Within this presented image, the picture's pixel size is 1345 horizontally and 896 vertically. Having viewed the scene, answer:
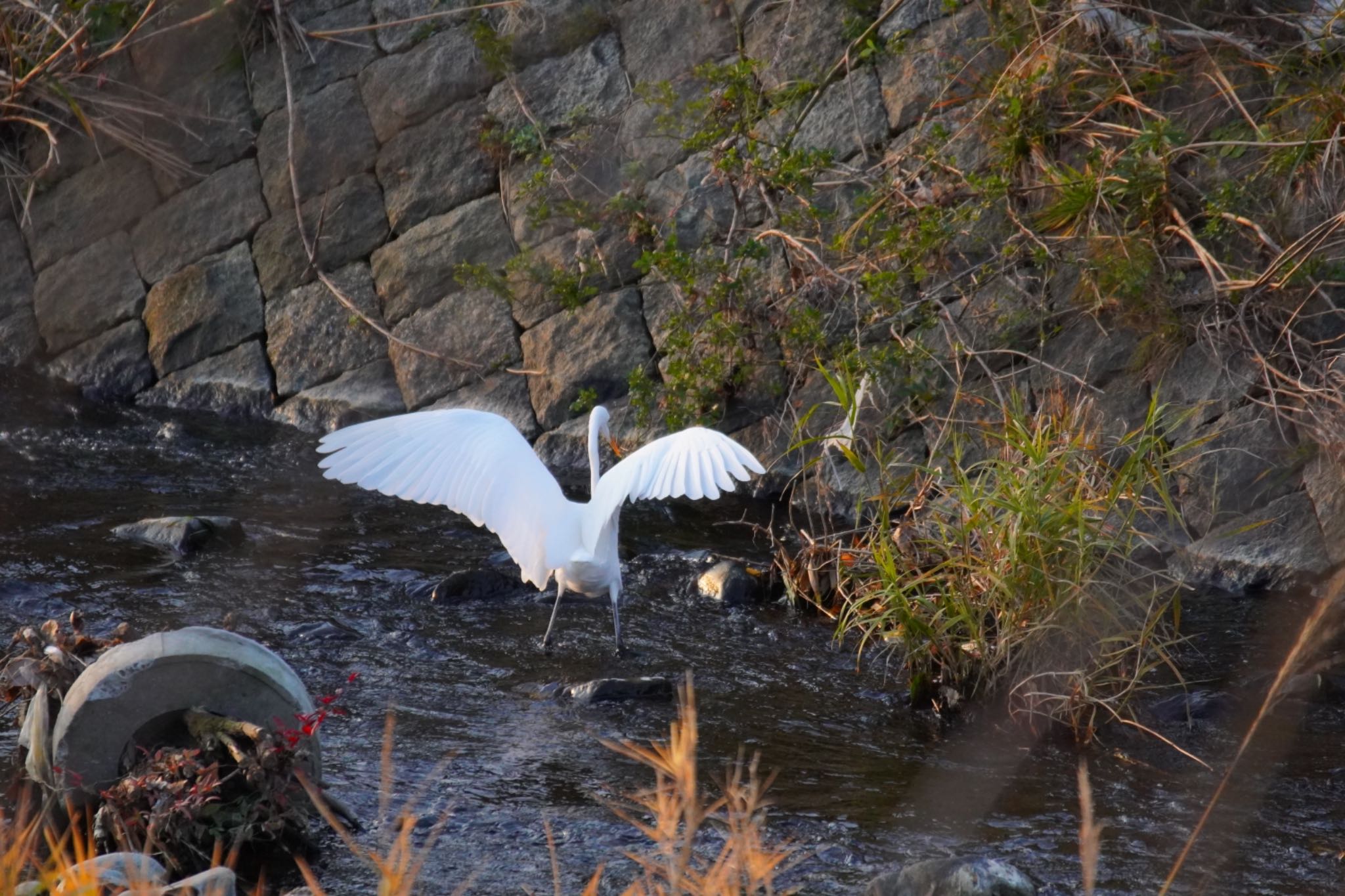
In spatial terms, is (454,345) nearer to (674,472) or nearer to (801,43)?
(801,43)

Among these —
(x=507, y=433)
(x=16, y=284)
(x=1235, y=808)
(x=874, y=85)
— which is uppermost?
(x=874, y=85)

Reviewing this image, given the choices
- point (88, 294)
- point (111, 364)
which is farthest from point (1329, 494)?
point (88, 294)

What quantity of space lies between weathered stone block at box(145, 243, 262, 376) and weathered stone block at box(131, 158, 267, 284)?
99 millimetres

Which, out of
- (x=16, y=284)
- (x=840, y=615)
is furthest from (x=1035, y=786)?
(x=16, y=284)

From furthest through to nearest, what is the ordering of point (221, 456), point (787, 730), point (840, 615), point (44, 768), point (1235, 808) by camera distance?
point (221, 456) < point (840, 615) < point (787, 730) < point (1235, 808) < point (44, 768)

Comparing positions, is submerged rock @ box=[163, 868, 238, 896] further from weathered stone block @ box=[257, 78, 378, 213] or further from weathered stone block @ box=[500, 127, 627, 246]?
weathered stone block @ box=[257, 78, 378, 213]

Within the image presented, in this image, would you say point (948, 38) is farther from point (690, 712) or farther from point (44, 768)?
point (690, 712)

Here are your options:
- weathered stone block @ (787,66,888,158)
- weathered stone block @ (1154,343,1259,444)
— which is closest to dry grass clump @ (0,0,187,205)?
weathered stone block @ (787,66,888,158)

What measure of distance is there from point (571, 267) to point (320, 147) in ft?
5.20

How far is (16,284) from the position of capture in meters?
7.02

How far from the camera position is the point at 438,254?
21.8ft

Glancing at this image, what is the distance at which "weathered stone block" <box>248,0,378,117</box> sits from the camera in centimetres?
Answer: 702

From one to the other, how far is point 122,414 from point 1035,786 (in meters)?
4.88

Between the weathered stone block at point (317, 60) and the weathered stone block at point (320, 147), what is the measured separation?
0.09 metres
